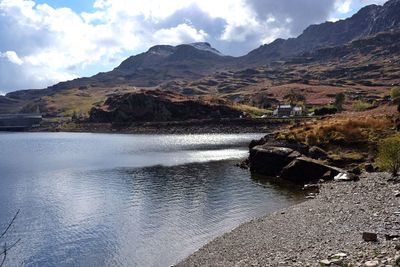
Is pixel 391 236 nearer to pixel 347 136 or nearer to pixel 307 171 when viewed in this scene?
pixel 307 171

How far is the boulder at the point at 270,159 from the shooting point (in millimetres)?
82812

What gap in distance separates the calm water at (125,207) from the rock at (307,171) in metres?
6.11

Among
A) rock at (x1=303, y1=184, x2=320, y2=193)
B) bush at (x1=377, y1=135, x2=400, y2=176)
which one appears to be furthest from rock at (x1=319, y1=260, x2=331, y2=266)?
rock at (x1=303, y1=184, x2=320, y2=193)

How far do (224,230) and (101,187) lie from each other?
3595cm

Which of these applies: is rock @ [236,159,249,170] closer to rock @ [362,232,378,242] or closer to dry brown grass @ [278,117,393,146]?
dry brown grass @ [278,117,393,146]

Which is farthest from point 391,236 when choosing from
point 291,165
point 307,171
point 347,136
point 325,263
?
point 347,136

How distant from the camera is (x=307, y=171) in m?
73.9

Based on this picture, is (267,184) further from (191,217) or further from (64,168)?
(64,168)

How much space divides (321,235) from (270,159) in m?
50.1

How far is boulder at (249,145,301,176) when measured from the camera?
82.8 meters

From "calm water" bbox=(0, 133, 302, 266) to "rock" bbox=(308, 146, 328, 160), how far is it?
12.8 meters

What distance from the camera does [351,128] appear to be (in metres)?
88.4

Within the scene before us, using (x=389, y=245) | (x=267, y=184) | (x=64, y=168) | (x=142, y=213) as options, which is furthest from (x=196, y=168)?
(x=389, y=245)

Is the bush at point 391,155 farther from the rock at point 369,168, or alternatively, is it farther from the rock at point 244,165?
the rock at point 244,165
